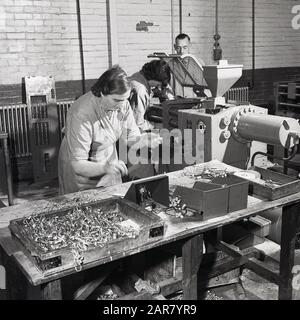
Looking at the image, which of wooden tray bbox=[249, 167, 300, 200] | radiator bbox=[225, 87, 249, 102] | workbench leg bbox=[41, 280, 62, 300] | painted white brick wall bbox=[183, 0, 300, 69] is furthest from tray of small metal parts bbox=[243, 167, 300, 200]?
radiator bbox=[225, 87, 249, 102]

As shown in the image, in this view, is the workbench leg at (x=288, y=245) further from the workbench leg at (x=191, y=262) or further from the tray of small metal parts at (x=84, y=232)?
the tray of small metal parts at (x=84, y=232)

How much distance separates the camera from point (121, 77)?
8.64 feet

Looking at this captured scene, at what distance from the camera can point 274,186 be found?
2.32 m

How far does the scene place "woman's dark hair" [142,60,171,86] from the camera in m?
4.31

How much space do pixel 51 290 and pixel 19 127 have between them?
4.07 m

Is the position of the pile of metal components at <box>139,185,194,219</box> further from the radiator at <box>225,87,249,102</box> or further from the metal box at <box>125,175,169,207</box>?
the radiator at <box>225,87,249,102</box>

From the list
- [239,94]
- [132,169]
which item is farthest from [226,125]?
[239,94]

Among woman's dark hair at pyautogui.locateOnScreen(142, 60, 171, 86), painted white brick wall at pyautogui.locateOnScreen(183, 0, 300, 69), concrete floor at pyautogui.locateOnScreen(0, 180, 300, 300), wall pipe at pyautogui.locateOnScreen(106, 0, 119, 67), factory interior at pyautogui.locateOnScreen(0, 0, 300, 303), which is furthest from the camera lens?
painted white brick wall at pyautogui.locateOnScreen(183, 0, 300, 69)

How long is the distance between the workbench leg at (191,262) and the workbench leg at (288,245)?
62 cm

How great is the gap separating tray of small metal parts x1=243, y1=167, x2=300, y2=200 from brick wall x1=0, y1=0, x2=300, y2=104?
3.86 m

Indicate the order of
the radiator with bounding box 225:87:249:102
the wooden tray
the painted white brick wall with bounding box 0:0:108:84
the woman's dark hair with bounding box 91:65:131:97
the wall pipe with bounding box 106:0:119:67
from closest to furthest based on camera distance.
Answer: the wooden tray
the woman's dark hair with bounding box 91:65:131:97
the painted white brick wall with bounding box 0:0:108:84
the wall pipe with bounding box 106:0:119:67
the radiator with bounding box 225:87:249:102

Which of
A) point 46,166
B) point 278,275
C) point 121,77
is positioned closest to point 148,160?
point 121,77
